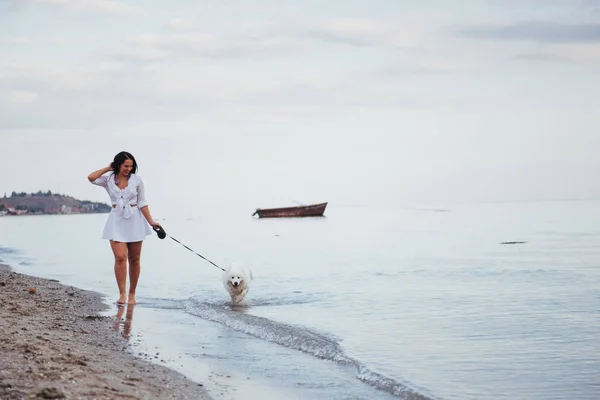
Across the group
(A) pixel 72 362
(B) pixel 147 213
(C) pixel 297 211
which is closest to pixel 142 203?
(B) pixel 147 213

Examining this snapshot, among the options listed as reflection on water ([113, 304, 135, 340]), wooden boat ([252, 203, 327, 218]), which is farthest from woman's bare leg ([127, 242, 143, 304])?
wooden boat ([252, 203, 327, 218])

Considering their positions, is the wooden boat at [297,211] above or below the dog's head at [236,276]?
above

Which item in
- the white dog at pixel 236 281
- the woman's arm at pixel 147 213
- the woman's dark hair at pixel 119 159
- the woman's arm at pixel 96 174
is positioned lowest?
the white dog at pixel 236 281

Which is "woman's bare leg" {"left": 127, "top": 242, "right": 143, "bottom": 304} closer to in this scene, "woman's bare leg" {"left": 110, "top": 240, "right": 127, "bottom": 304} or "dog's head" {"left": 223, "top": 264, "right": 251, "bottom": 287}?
"woman's bare leg" {"left": 110, "top": 240, "right": 127, "bottom": 304}

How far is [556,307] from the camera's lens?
1109 cm

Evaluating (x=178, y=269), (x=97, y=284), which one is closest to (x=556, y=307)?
(x=97, y=284)

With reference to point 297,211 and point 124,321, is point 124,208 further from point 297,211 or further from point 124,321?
point 297,211

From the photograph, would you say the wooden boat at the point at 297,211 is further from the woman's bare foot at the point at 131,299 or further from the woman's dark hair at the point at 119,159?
the woman's dark hair at the point at 119,159

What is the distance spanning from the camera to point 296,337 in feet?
25.7

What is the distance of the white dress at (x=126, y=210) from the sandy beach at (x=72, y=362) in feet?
3.83

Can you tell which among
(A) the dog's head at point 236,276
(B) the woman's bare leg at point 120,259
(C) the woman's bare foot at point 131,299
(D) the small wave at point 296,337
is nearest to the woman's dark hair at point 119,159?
(B) the woman's bare leg at point 120,259

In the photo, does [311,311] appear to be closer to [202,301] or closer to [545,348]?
[202,301]

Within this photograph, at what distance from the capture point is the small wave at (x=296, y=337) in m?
5.84

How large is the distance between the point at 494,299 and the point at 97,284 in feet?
25.5
